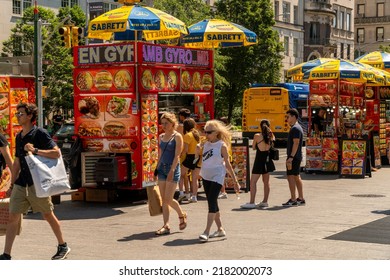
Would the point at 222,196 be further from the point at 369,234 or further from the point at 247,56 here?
the point at 247,56

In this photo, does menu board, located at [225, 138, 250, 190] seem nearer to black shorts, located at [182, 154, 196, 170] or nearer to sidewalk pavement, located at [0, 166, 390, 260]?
sidewalk pavement, located at [0, 166, 390, 260]

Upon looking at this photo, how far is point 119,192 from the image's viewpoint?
16000mm

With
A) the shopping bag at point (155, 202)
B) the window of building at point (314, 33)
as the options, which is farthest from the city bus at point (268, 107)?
the window of building at point (314, 33)

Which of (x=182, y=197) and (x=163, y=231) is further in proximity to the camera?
(x=182, y=197)

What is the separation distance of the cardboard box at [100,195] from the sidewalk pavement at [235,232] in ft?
0.64

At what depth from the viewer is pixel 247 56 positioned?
164ft

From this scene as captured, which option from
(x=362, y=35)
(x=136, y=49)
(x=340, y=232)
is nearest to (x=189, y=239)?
(x=340, y=232)

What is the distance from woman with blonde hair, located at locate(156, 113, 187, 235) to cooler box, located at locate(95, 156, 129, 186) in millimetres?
3567

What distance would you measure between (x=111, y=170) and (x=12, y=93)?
2.40 metres

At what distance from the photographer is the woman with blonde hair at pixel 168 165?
11.0 m

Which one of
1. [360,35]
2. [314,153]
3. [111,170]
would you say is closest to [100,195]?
[111,170]

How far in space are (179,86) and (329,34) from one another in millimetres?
65320

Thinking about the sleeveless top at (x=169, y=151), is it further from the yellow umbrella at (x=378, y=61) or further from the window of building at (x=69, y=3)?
the window of building at (x=69, y=3)
